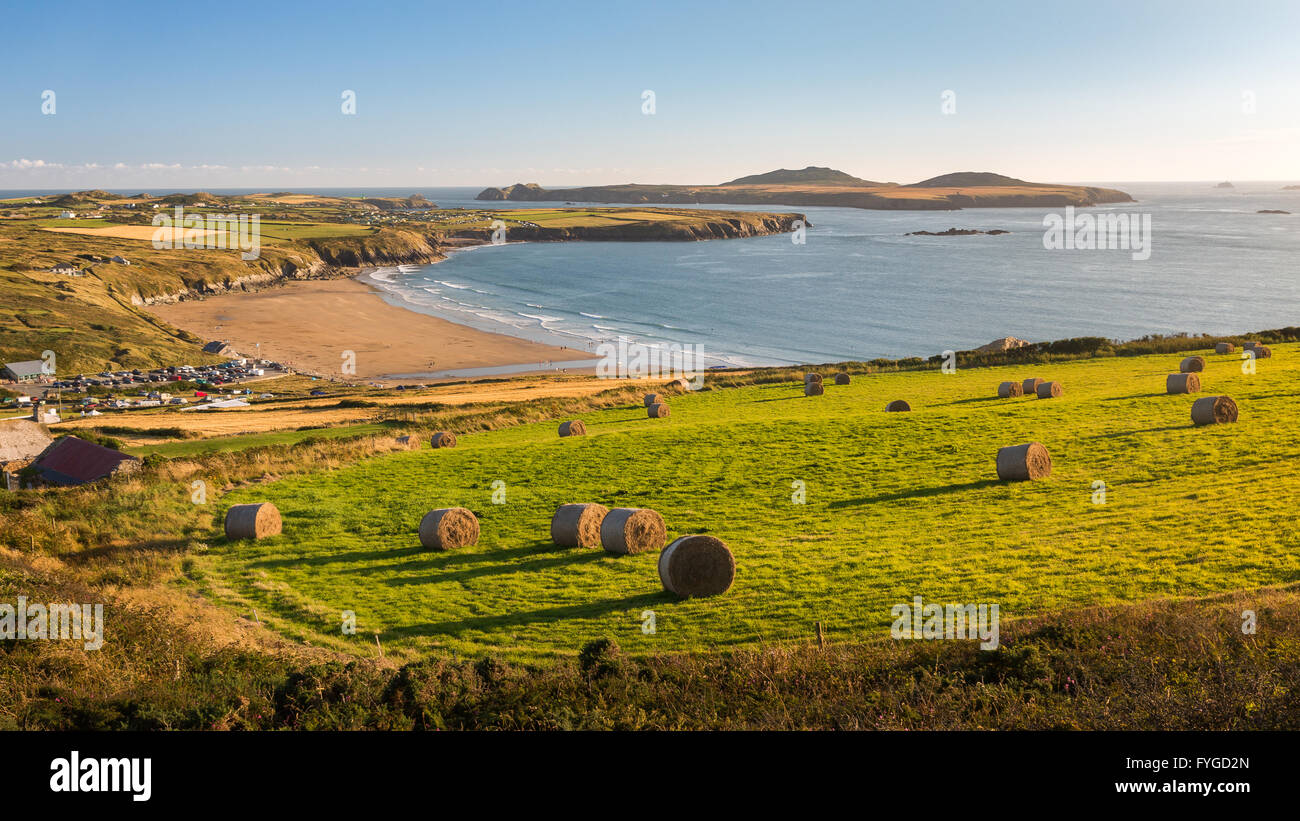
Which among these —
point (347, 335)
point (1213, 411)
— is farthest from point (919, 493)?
point (347, 335)

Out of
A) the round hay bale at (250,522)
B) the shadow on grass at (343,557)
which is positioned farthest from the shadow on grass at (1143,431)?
the round hay bale at (250,522)

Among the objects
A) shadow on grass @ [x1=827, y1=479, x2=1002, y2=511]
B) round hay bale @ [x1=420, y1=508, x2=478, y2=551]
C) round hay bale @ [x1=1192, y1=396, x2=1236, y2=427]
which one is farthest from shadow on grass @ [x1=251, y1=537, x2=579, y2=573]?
round hay bale @ [x1=1192, y1=396, x2=1236, y2=427]

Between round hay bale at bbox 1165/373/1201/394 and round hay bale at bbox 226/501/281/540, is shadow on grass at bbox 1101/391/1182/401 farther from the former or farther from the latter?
round hay bale at bbox 226/501/281/540

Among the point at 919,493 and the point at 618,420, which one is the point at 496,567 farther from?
the point at 618,420

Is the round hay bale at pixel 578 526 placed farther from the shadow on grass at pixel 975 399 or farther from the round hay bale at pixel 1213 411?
the shadow on grass at pixel 975 399
